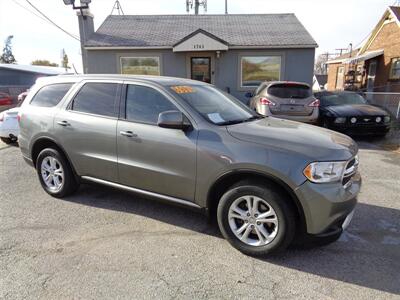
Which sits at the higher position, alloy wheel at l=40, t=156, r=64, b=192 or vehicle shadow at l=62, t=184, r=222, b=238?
alloy wheel at l=40, t=156, r=64, b=192

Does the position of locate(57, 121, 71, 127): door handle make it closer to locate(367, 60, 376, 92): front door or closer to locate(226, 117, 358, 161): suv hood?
locate(226, 117, 358, 161): suv hood

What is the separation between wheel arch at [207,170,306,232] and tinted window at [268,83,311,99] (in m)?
5.59

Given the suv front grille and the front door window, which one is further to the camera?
the front door window

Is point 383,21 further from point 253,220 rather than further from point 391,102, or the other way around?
point 253,220

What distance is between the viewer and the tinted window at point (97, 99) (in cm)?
389

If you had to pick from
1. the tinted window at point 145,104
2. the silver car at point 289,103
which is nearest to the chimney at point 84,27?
the silver car at point 289,103

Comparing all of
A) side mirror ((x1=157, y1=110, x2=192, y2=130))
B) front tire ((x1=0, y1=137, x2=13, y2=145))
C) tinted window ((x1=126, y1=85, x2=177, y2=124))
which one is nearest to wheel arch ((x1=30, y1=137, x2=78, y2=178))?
tinted window ((x1=126, y1=85, x2=177, y2=124))

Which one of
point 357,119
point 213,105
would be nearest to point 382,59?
point 357,119

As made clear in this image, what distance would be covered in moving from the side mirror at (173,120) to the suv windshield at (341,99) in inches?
310

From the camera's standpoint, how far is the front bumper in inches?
107

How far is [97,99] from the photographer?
4023mm

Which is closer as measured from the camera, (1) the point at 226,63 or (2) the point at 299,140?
(2) the point at 299,140

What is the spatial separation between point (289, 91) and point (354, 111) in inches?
80.1

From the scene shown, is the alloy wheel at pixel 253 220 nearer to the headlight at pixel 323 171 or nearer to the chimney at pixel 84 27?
the headlight at pixel 323 171
